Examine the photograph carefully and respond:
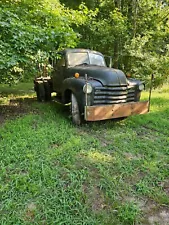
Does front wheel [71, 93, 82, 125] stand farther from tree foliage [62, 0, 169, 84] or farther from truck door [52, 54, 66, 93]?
tree foliage [62, 0, 169, 84]

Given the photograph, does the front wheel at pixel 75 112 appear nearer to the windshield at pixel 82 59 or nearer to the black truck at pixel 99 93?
the black truck at pixel 99 93

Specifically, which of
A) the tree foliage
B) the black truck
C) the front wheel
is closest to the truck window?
the black truck

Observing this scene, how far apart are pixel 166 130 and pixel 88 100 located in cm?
170

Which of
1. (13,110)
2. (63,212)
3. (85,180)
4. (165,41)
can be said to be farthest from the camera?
(165,41)

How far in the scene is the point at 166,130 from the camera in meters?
4.44

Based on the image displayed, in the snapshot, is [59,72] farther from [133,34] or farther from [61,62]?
[133,34]

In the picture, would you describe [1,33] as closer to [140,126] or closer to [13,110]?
[13,110]

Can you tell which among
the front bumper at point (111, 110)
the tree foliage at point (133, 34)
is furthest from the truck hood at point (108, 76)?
the tree foliage at point (133, 34)

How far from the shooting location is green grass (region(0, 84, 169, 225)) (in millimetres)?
2113

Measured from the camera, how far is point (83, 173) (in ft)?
8.97

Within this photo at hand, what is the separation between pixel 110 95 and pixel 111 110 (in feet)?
1.24

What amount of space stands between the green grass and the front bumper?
331 millimetres

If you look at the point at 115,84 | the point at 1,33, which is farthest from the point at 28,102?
the point at 115,84

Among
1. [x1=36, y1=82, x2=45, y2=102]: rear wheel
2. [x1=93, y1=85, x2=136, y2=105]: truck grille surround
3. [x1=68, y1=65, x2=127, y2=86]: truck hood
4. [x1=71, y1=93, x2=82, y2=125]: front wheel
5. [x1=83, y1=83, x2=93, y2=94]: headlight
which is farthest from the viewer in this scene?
[x1=36, y1=82, x2=45, y2=102]: rear wheel
